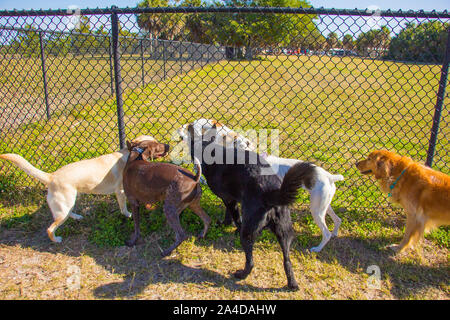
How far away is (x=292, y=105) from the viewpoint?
1032cm

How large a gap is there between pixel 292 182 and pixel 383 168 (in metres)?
1.46

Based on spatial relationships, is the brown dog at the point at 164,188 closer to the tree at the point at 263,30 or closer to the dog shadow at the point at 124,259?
the dog shadow at the point at 124,259

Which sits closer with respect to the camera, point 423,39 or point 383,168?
point 383,168

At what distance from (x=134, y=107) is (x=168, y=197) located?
6.20 metres

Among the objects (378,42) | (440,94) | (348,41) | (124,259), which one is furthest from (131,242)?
(348,41)

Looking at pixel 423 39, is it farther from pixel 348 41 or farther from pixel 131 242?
pixel 131 242

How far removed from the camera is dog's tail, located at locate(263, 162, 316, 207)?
6.98 ft

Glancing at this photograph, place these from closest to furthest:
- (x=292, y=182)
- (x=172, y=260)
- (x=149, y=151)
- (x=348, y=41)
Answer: (x=292, y=182) → (x=172, y=260) → (x=149, y=151) → (x=348, y=41)

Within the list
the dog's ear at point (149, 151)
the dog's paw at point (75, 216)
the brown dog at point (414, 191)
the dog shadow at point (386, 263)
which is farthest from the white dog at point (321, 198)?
the dog's paw at point (75, 216)

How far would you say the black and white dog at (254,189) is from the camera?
2227 mm

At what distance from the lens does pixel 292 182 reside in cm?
217

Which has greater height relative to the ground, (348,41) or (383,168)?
(348,41)

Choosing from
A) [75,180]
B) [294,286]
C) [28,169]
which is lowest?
[294,286]
